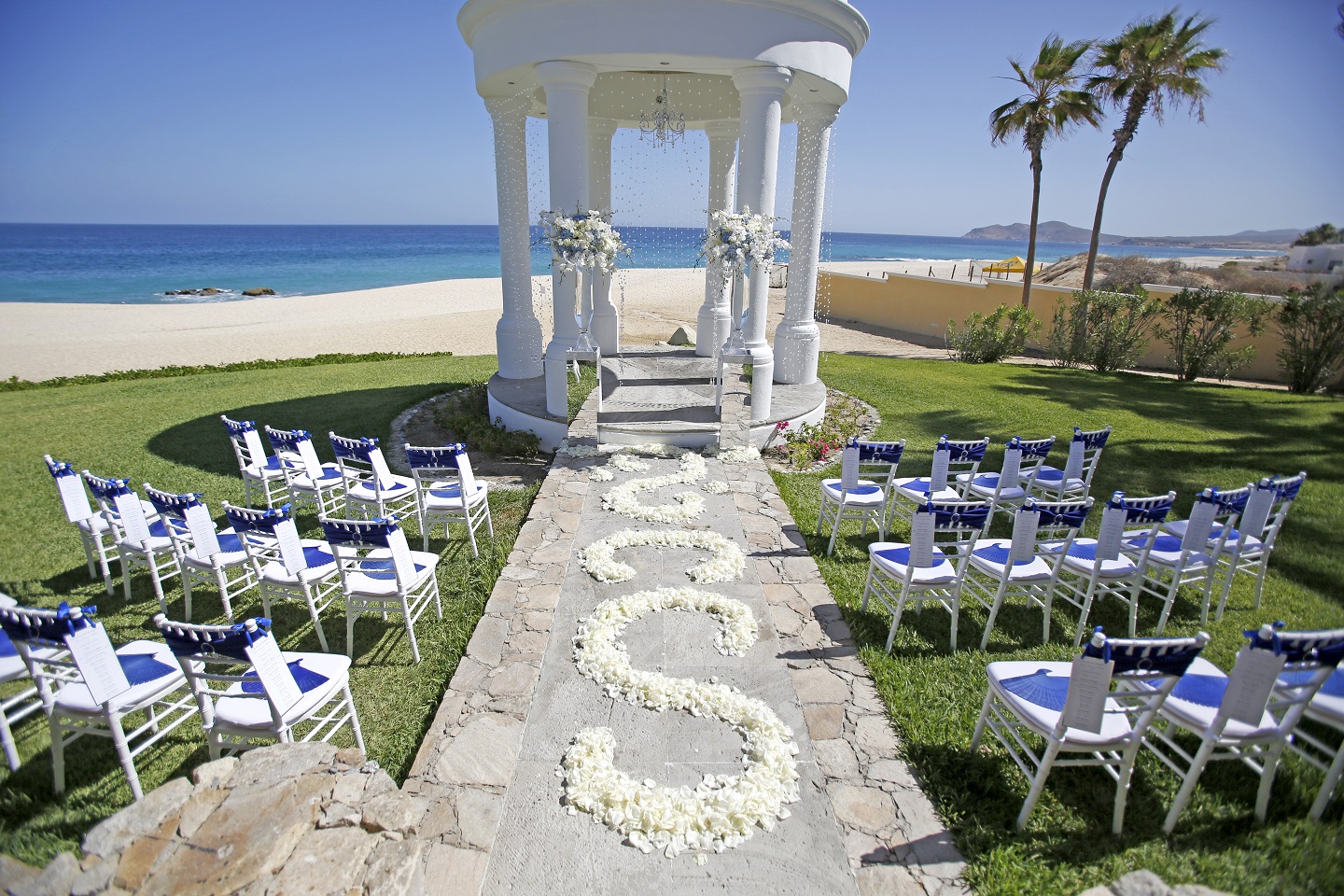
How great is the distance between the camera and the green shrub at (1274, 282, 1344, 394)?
13.2 m

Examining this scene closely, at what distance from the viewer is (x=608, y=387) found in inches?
444

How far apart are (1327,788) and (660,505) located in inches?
219

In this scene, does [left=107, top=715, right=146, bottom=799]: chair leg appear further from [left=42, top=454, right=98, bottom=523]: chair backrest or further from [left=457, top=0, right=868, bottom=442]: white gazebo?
[left=457, top=0, right=868, bottom=442]: white gazebo

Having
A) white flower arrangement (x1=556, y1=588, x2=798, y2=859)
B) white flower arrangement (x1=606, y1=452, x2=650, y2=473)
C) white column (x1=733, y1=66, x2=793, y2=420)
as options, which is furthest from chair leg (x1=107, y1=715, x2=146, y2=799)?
white column (x1=733, y1=66, x2=793, y2=420)

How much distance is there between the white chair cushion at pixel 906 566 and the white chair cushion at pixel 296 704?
398cm

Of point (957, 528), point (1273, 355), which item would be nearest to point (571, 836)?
point (957, 528)

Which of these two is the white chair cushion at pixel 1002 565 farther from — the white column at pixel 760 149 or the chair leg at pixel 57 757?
the chair leg at pixel 57 757

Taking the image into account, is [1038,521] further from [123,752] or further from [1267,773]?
[123,752]

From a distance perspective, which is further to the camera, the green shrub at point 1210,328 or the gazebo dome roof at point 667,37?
the green shrub at point 1210,328

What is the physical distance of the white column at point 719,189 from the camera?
43.4 feet

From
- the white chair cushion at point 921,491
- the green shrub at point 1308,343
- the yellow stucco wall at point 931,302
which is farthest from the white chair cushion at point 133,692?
the yellow stucco wall at point 931,302

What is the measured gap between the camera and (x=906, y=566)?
5.20 meters

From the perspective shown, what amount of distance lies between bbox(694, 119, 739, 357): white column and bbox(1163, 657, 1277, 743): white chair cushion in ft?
33.1

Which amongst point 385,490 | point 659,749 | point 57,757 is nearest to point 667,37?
point 385,490
